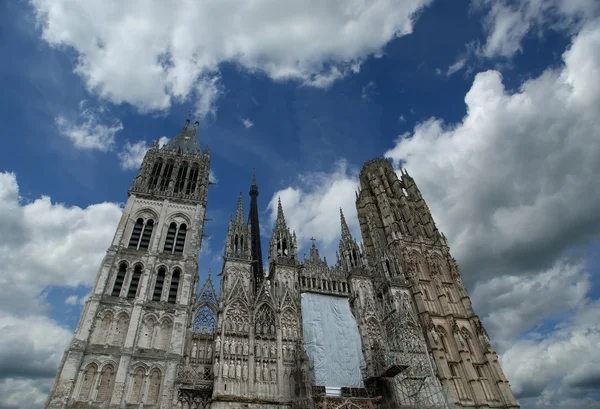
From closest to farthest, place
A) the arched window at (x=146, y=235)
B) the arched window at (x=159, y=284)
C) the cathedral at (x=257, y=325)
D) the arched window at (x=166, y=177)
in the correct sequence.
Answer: the cathedral at (x=257, y=325), the arched window at (x=159, y=284), the arched window at (x=146, y=235), the arched window at (x=166, y=177)

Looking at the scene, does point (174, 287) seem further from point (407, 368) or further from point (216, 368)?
point (407, 368)

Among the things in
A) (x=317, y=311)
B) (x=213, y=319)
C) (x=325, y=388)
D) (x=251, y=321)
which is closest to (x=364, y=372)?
(x=325, y=388)

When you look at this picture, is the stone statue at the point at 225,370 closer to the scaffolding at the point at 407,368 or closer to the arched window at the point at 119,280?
the arched window at the point at 119,280

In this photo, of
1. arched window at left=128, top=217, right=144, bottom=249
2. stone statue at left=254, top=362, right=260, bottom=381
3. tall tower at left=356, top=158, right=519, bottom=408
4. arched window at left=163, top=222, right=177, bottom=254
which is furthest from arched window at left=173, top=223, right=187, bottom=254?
tall tower at left=356, top=158, right=519, bottom=408

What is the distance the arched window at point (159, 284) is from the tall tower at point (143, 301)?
0.25 ft

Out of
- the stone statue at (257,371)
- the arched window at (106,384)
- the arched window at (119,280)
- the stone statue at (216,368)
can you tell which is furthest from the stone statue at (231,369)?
the arched window at (119,280)

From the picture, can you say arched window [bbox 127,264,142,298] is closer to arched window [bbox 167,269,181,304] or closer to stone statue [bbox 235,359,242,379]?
arched window [bbox 167,269,181,304]

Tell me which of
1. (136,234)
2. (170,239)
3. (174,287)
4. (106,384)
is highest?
(136,234)

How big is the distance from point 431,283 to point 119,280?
1226 inches

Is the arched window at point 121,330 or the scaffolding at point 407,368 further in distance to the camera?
the scaffolding at point 407,368

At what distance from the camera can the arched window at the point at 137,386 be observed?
2425 cm

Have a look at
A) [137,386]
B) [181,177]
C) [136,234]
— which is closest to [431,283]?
[181,177]

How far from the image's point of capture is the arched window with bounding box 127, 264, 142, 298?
29.3m

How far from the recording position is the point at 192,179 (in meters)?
39.6
